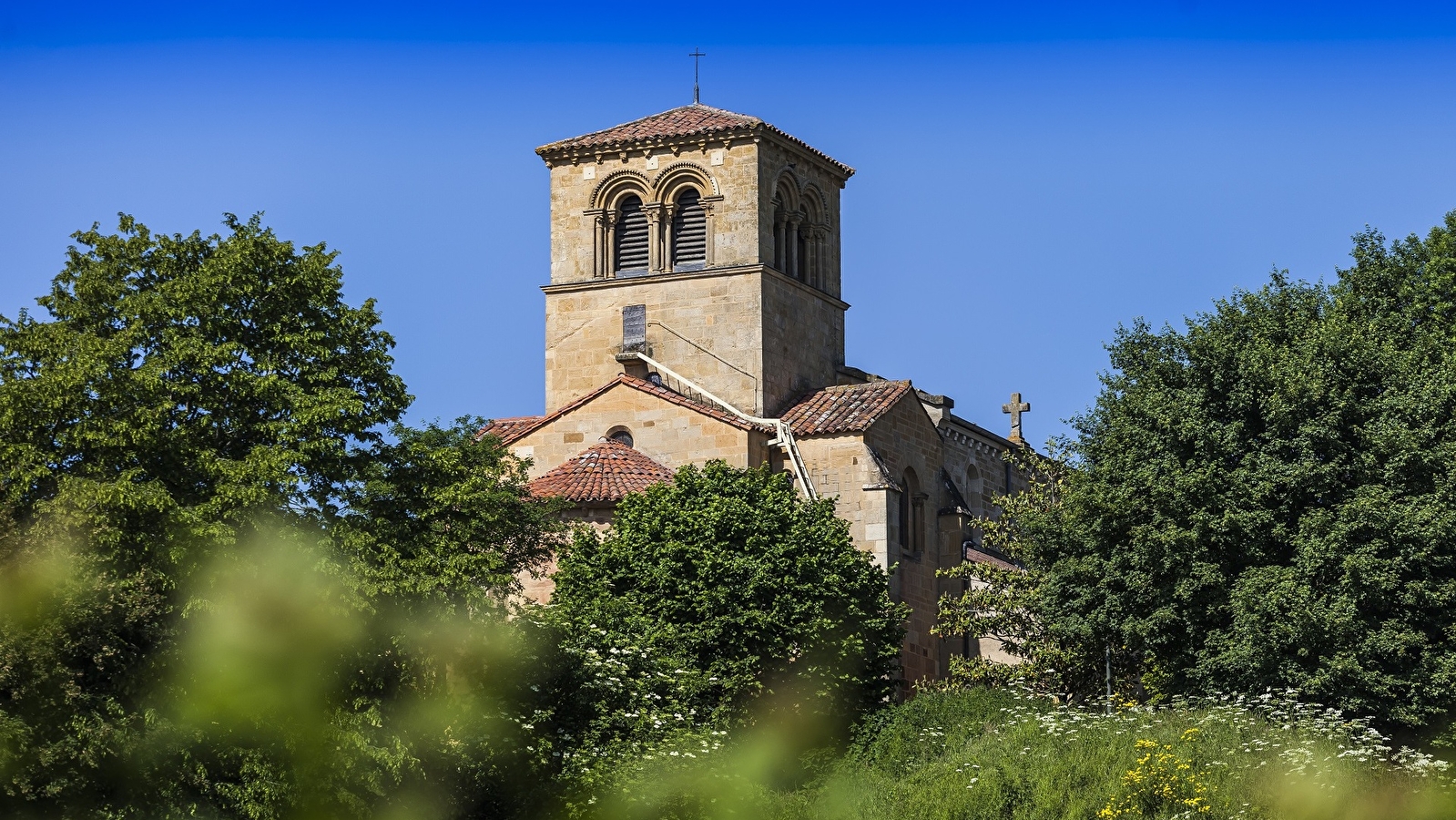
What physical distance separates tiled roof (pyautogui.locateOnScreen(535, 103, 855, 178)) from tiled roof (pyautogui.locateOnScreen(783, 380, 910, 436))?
606cm

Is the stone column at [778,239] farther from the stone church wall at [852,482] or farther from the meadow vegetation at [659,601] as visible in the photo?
the meadow vegetation at [659,601]

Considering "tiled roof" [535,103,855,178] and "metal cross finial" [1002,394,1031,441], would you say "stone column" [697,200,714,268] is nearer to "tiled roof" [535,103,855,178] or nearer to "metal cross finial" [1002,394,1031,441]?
"tiled roof" [535,103,855,178]

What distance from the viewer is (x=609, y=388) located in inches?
2073

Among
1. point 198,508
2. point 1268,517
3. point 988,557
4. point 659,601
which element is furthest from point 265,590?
point 988,557

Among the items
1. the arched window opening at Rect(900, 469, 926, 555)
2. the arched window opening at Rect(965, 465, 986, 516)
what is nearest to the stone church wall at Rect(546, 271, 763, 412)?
the arched window opening at Rect(900, 469, 926, 555)

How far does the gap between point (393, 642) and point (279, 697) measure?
4350 millimetres

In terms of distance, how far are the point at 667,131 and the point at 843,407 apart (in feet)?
25.3

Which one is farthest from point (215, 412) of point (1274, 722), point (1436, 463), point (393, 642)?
point (1436, 463)

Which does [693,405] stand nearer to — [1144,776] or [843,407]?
[843,407]

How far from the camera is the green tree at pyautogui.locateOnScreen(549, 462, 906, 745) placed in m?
42.9

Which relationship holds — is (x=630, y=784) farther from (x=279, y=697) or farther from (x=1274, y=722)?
(x=1274, y=722)

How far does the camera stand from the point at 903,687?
49.0 m

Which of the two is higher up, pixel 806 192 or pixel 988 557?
pixel 806 192

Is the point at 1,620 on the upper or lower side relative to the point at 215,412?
lower
